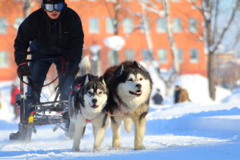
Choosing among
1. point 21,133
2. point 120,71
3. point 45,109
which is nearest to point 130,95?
point 120,71

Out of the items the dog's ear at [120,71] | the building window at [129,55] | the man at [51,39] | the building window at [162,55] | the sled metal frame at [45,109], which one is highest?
the building window at [162,55]

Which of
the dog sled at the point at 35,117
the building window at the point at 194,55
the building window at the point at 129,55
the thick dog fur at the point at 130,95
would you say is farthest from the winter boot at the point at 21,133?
the building window at the point at 194,55

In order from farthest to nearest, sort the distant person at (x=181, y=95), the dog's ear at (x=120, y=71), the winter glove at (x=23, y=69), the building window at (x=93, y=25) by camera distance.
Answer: the building window at (x=93, y=25), the distant person at (x=181, y=95), the winter glove at (x=23, y=69), the dog's ear at (x=120, y=71)

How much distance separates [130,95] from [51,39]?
176 centimetres

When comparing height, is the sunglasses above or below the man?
above

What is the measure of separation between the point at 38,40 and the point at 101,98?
1.85 metres

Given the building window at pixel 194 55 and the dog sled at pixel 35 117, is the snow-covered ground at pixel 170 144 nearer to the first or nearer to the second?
the dog sled at pixel 35 117

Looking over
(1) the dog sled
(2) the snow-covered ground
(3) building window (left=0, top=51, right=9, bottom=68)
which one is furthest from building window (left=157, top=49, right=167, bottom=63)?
(1) the dog sled

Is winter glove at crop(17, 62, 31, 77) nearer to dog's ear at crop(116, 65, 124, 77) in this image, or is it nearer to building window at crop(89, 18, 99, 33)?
dog's ear at crop(116, 65, 124, 77)

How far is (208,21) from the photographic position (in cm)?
1783

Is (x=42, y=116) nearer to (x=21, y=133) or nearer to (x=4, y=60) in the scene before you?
(x=21, y=133)

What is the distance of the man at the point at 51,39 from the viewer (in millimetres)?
6320

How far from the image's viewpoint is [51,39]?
258 inches

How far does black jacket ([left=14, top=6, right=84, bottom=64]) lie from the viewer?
20.9 feet
